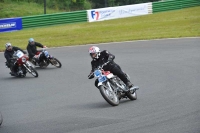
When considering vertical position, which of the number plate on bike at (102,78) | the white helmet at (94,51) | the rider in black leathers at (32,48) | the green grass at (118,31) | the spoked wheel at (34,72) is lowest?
the green grass at (118,31)

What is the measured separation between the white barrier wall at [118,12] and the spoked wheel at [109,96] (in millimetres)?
26501

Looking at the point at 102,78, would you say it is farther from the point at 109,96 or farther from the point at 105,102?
the point at 105,102

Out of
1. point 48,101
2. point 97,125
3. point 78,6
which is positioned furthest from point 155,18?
point 97,125

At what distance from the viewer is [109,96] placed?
1134cm

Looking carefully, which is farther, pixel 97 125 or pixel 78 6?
pixel 78 6

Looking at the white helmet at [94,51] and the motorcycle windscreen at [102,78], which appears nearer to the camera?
the motorcycle windscreen at [102,78]

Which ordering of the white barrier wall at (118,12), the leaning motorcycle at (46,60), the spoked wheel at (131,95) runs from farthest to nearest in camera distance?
the white barrier wall at (118,12) → the leaning motorcycle at (46,60) → the spoked wheel at (131,95)

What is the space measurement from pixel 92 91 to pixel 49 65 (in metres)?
7.95

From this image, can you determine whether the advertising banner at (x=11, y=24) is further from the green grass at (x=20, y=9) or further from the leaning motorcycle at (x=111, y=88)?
the leaning motorcycle at (x=111, y=88)

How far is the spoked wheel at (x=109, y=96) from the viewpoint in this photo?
11.1m

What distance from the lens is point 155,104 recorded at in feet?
36.5

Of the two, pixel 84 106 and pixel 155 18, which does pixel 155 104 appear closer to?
pixel 84 106

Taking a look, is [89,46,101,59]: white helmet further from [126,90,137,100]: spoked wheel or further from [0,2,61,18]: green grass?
[0,2,61,18]: green grass

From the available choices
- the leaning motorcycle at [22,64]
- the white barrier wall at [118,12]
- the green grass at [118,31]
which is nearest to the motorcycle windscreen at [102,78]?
the leaning motorcycle at [22,64]
